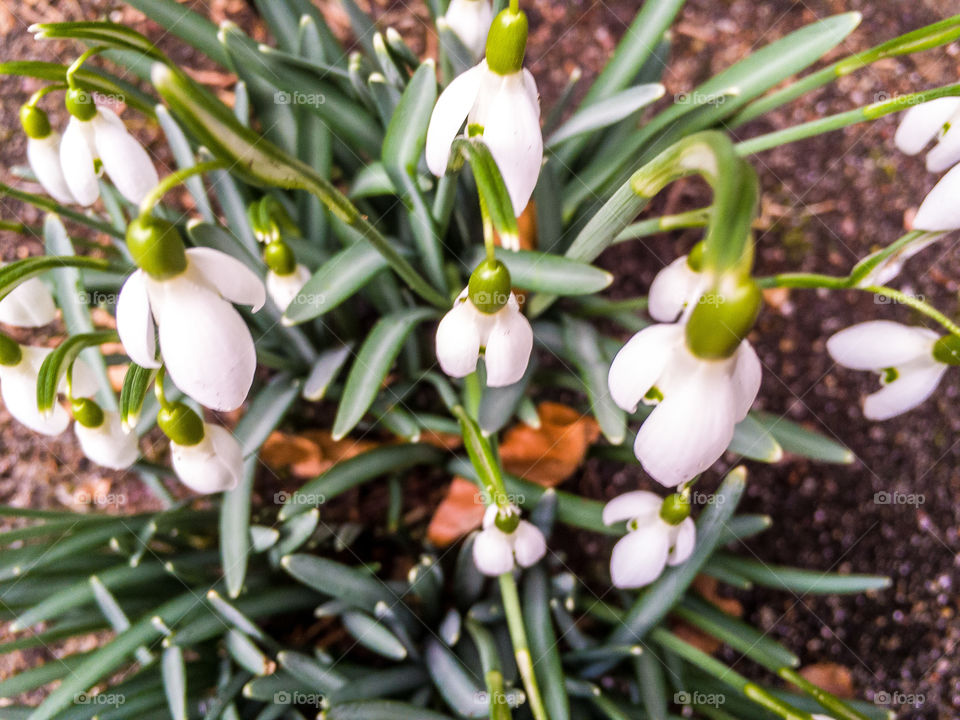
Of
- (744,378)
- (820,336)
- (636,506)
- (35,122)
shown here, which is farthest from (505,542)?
(820,336)

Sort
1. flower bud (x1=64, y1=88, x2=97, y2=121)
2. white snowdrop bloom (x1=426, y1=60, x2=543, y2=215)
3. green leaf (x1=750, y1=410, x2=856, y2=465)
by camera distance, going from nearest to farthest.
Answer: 1. white snowdrop bloom (x1=426, y1=60, x2=543, y2=215)
2. flower bud (x1=64, y1=88, x2=97, y2=121)
3. green leaf (x1=750, y1=410, x2=856, y2=465)

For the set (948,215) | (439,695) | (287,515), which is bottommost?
(439,695)

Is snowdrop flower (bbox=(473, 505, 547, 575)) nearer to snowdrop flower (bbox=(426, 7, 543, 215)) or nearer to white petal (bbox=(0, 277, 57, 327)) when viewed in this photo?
snowdrop flower (bbox=(426, 7, 543, 215))

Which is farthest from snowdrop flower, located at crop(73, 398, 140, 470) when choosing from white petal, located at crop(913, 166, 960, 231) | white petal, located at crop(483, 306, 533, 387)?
white petal, located at crop(913, 166, 960, 231)

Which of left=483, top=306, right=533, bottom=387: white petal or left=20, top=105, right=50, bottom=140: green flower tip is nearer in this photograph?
left=483, top=306, right=533, bottom=387: white petal

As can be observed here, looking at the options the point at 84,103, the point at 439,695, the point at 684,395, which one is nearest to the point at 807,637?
the point at 439,695

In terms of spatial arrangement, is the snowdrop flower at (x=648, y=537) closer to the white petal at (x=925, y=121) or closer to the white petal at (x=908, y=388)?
the white petal at (x=908, y=388)

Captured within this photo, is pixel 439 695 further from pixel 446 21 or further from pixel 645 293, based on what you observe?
pixel 446 21

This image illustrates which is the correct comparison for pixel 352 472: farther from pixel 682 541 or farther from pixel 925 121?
pixel 925 121
